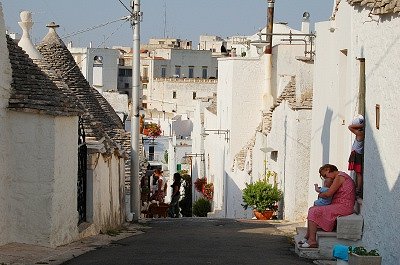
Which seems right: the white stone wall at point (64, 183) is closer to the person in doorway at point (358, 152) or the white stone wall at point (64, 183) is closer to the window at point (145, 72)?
the person in doorway at point (358, 152)

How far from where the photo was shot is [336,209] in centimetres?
1590

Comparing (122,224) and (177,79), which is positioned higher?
(177,79)

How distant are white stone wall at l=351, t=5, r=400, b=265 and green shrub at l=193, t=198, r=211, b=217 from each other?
33.8 metres

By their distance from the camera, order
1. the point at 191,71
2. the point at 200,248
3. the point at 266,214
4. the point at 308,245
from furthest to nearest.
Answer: the point at 191,71 → the point at 266,214 → the point at 200,248 → the point at 308,245

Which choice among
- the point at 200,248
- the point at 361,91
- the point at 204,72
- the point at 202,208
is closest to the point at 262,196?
the point at 200,248

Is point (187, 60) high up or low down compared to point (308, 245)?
up

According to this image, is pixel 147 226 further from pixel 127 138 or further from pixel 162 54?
pixel 162 54

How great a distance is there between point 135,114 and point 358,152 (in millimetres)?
13127

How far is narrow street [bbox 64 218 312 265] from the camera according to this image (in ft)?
48.9

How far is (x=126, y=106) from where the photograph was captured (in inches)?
2724

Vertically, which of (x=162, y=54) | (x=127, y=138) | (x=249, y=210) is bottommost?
(x=249, y=210)

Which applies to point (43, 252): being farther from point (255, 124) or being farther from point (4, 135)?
point (255, 124)

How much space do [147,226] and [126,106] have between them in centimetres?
4320

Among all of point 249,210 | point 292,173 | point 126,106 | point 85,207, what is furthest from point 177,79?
point 85,207
